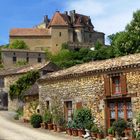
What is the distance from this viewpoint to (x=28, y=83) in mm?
53719

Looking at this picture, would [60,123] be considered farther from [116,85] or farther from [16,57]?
[16,57]

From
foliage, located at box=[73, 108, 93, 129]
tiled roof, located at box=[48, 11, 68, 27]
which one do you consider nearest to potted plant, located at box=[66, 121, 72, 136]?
foliage, located at box=[73, 108, 93, 129]

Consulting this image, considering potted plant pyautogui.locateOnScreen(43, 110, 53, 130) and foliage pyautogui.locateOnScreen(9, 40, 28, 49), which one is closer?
potted plant pyautogui.locateOnScreen(43, 110, 53, 130)

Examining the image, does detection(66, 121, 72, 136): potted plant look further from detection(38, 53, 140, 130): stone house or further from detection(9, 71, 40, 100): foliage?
detection(9, 71, 40, 100): foliage

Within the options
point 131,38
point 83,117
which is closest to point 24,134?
point 83,117

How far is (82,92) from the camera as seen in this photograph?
116ft

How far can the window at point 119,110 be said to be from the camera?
105ft

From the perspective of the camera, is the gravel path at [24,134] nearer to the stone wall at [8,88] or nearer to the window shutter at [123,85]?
the window shutter at [123,85]

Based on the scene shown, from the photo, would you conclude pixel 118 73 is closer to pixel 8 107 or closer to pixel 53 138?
pixel 53 138

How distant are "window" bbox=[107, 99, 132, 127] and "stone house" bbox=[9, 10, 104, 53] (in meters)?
98.0

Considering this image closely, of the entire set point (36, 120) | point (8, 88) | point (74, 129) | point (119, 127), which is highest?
point (8, 88)

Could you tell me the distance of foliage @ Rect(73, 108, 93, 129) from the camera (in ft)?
112

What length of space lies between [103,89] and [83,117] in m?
2.62

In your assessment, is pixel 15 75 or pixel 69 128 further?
pixel 15 75
